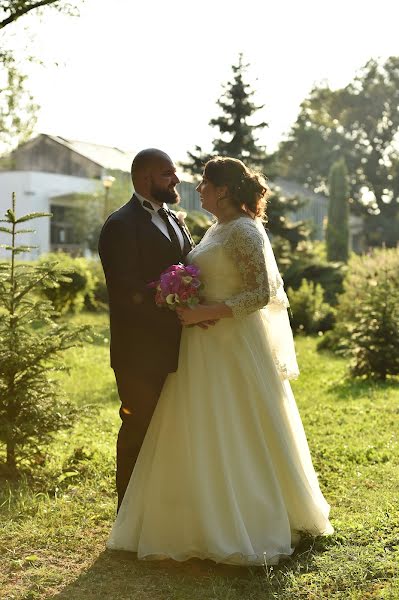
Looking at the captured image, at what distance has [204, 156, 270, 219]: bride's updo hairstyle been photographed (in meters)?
4.60

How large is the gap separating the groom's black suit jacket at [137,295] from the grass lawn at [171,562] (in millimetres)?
1226

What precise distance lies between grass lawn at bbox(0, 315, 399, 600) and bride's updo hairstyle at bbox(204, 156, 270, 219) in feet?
6.99

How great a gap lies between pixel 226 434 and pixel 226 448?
0.08 metres

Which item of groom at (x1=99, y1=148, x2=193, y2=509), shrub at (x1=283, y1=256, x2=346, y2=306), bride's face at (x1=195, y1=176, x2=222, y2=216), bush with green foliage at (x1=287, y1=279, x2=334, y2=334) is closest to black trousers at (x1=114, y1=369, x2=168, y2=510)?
groom at (x1=99, y1=148, x2=193, y2=509)

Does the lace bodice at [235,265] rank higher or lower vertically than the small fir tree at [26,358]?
higher

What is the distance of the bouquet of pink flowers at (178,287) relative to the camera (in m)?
4.40

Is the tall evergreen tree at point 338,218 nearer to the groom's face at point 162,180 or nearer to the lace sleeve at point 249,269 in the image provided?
the groom's face at point 162,180

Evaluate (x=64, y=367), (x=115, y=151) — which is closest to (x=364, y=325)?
(x=64, y=367)

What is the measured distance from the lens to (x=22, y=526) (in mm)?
5246

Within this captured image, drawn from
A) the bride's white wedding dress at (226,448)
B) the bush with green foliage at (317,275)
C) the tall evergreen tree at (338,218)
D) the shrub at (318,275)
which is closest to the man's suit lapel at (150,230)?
the bride's white wedding dress at (226,448)

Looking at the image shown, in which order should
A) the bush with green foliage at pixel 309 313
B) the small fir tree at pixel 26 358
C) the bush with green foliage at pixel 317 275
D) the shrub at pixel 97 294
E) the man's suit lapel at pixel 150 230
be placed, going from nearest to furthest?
the man's suit lapel at pixel 150 230 → the small fir tree at pixel 26 358 → the bush with green foliage at pixel 309 313 → the bush with green foliage at pixel 317 275 → the shrub at pixel 97 294

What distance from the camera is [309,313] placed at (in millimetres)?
18750

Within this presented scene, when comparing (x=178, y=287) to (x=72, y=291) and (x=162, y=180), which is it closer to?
(x=162, y=180)

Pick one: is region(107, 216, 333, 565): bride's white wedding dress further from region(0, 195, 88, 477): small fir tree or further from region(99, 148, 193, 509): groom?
region(0, 195, 88, 477): small fir tree
